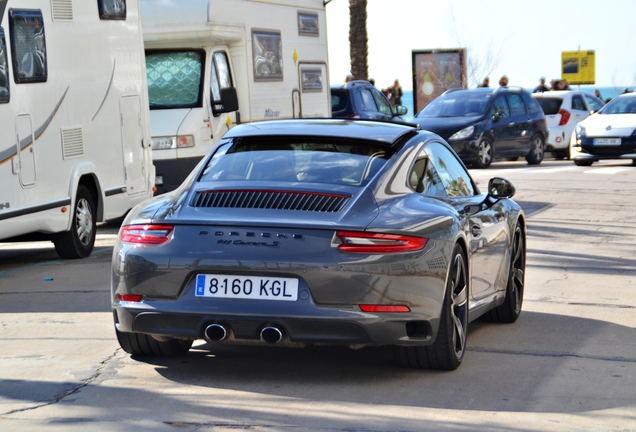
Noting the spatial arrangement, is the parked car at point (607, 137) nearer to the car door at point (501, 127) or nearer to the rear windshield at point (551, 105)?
the car door at point (501, 127)

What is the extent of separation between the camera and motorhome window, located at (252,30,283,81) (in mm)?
17859

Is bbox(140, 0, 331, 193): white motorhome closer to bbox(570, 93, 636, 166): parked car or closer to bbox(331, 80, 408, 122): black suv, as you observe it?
bbox(331, 80, 408, 122): black suv

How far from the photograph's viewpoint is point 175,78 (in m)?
16.8

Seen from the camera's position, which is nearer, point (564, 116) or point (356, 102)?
point (356, 102)

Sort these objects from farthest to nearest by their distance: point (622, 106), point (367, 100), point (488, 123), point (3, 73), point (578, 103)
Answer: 1. point (578, 103)
2. point (622, 106)
3. point (488, 123)
4. point (367, 100)
5. point (3, 73)

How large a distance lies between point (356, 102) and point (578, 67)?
4440cm

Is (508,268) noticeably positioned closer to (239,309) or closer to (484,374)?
(484,374)

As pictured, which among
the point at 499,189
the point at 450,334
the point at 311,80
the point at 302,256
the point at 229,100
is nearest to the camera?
the point at 302,256

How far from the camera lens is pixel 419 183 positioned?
270 inches

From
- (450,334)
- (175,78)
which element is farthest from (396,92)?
(450,334)

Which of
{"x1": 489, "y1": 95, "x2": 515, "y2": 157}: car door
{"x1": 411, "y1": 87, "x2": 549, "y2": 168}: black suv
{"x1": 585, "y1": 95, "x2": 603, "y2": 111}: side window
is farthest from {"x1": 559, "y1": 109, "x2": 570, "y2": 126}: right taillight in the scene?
{"x1": 489, "y1": 95, "x2": 515, "y2": 157}: car door

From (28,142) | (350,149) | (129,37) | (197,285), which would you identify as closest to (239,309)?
(197,285)

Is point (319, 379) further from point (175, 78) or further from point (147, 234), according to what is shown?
Answer: point (175, 78)

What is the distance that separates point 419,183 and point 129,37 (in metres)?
7.72
